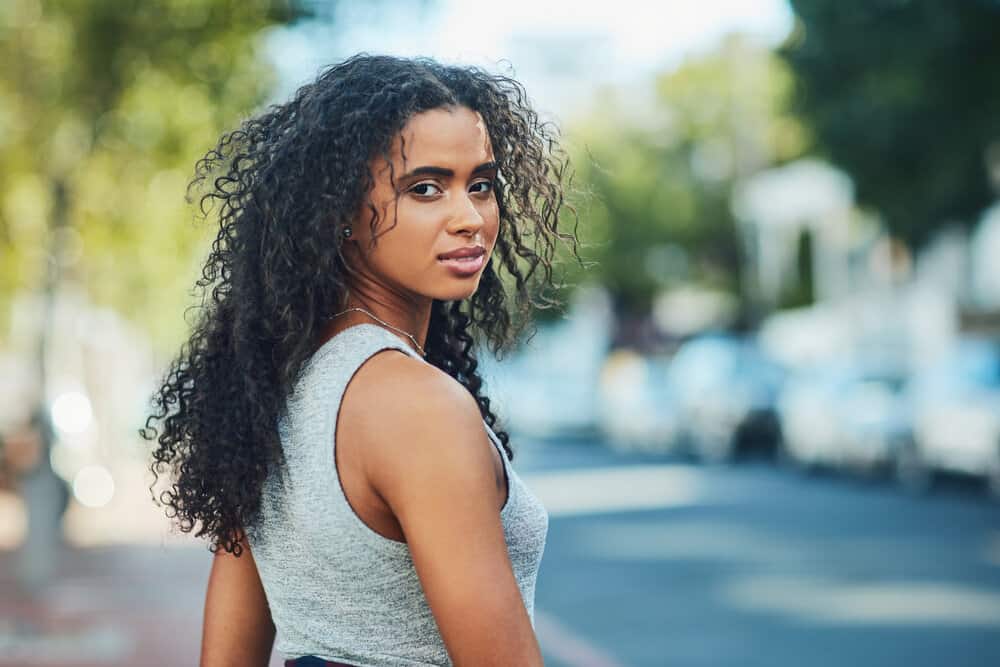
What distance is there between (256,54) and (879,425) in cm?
1157

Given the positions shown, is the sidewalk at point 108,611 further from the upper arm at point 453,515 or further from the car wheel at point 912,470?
the car wheel at point 912,470

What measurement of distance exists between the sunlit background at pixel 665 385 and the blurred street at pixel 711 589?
0.05 meters

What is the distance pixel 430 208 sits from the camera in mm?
2123

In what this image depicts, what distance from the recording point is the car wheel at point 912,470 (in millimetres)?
20002

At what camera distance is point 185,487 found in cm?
228

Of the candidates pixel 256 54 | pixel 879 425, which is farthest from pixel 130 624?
pixel 879 425

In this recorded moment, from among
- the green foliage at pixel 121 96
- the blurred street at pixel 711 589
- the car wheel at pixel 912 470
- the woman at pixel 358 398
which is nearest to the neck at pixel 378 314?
the woman at pixel 358 398

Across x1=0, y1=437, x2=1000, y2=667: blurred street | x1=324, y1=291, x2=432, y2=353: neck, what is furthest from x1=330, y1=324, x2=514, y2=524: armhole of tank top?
x1=0, y1=437, x2=1000, y2=667: blurred street

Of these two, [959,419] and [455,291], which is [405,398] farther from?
[959,419]

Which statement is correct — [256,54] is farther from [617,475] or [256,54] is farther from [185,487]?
[617,475]

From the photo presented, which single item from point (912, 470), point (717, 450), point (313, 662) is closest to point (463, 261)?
point (313, 662)

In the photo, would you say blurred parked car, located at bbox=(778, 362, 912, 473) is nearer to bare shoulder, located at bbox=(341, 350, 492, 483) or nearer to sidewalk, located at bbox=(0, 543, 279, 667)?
sidewalk, located at bbox=(0, 543, 279, 667)

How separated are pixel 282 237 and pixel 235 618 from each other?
586 millimetres

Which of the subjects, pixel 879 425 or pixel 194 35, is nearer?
pixel 194 35
